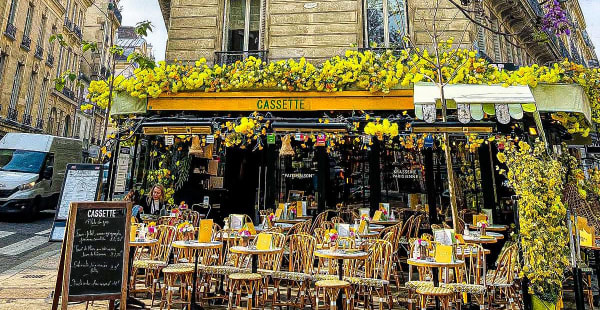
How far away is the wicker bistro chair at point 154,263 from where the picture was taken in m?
5.66

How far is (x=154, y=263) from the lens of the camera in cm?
568

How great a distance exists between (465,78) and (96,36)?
40.1 metres

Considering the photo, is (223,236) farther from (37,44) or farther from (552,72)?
(37,44)

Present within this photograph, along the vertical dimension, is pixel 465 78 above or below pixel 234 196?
above

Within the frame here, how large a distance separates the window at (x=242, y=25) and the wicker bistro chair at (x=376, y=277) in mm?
6667

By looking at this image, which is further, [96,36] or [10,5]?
[96,36]

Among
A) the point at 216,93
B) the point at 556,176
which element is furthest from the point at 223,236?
the point at 556,176

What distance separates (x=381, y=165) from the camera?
9.77 meters

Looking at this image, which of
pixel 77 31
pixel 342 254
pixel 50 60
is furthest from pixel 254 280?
pixel 77 31

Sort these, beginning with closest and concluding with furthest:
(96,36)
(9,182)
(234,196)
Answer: (234,196), (9,182), (96,36)

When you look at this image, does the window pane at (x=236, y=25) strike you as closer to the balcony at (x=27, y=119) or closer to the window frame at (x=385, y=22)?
the window frame at (x=385, y=22)

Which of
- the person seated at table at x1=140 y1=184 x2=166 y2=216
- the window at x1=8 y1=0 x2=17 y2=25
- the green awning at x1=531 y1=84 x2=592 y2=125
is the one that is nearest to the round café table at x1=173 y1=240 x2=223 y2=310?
the person seated at table at x1=140 y1=184 x2=166 y2=216

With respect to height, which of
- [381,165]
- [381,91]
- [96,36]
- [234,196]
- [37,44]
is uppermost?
[96,36]

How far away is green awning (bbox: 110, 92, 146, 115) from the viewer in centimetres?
841
